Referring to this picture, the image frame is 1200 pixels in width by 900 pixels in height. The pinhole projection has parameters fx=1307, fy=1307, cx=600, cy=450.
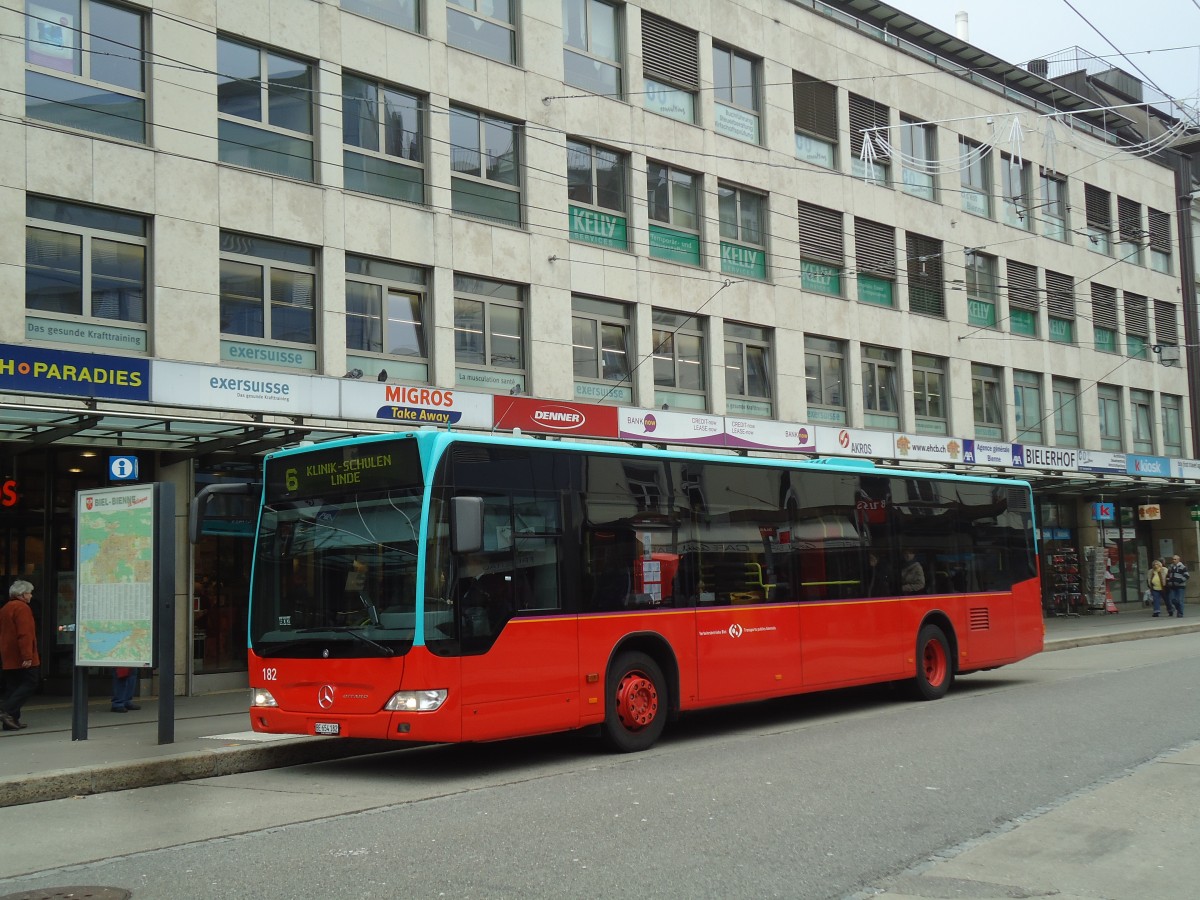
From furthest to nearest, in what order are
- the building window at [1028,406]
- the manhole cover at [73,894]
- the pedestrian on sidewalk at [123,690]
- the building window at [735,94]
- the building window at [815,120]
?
the building window at [1028,406] → the building window at [815,120] → the building window at [735,94] → the pedestrian on sidewalk at [123,690] → the manhole cover at [73,894]

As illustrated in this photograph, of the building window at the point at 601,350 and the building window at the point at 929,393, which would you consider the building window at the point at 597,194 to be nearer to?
the building window at the point at 601,350

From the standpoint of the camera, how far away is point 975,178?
34844mm

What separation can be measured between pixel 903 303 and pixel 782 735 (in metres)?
20.1

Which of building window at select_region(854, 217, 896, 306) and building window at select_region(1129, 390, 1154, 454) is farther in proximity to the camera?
building window at select_region(1129, 390, 1154, 454)

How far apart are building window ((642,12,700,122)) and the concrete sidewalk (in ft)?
48.1

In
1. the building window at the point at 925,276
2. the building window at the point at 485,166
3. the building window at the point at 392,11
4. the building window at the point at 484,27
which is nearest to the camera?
the building window at the point at 392,11

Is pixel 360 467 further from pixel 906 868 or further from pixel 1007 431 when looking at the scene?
pixel 1007 431

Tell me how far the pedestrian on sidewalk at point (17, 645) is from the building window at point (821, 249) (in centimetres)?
1867

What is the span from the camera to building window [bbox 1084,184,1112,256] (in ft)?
129

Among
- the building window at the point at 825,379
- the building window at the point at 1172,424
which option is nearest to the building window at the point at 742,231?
the building window at the point at 825,379

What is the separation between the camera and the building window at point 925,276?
32.1 meters

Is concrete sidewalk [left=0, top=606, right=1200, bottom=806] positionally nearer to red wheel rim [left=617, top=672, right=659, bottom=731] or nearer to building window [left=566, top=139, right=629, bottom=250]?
red wheel rim [left=617, top=672, right=659, bottom=731]

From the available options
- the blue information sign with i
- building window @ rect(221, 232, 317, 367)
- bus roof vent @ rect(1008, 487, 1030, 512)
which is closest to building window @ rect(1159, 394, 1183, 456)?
bus roof vent @ rect(1008, 487, 1030, 512)

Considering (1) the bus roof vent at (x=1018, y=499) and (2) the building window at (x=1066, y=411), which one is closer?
(1) the bus roof vent at (x=1018, y=499)
